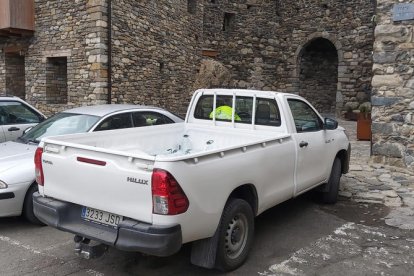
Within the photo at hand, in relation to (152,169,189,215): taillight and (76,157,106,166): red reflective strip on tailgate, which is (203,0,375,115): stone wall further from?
(152,169,189,215): taillight

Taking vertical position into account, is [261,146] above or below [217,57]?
below

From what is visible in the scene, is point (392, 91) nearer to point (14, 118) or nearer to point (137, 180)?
point (137, 180)

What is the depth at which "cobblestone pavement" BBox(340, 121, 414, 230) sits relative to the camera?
5.66 m

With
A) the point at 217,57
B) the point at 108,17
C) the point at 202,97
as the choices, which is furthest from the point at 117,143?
the point at 217,57

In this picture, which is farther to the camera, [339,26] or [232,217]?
[339,26]

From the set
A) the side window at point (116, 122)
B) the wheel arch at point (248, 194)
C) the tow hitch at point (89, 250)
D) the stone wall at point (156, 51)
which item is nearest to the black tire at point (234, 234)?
the wheel arch at point (248, 194)

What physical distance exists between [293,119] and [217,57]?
13.8 metres

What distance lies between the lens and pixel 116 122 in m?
6.12

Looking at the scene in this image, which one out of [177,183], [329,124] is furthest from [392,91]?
[177,183]

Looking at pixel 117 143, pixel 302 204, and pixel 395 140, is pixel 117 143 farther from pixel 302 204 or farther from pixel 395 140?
pixel 395 140

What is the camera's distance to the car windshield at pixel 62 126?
5875 mm

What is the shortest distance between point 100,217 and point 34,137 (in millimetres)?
3114

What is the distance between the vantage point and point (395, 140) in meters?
8.57

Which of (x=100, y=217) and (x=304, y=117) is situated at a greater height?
(x=304, y=117)
